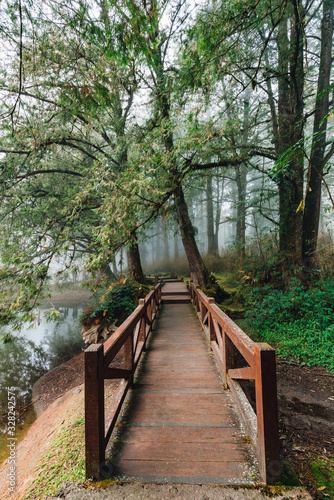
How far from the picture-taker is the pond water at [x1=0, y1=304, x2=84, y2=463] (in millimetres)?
5242

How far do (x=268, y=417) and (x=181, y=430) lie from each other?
3.70 ft

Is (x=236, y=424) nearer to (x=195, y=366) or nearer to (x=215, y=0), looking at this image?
(x=195, y=366)

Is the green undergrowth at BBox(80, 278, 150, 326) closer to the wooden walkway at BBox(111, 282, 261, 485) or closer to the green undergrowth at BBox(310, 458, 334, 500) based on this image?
the wooden walkway at BBox(111, 282, 261, 485)

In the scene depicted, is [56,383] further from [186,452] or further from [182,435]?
[186,452]

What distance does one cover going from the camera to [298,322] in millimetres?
5895

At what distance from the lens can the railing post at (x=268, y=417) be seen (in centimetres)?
181

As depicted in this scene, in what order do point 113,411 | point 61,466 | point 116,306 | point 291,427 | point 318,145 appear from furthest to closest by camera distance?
point 116,306, point 318,145, point 291,427, point 113,411, point 61,466

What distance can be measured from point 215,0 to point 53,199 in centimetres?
731

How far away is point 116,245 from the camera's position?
539 centimetres

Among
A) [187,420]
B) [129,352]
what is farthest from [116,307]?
[187,420]

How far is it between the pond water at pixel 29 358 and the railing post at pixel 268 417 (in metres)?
4.08

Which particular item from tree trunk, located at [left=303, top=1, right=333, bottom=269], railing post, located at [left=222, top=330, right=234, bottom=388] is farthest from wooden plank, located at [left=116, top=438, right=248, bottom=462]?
tree trunk, located at [left=303, top=1, right=333, bottom=269]

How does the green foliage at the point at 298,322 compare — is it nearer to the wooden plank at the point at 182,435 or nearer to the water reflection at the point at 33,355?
the wooden plank at the point at 182,435

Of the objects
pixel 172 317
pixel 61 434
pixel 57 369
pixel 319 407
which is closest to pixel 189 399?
pixel 61 434
